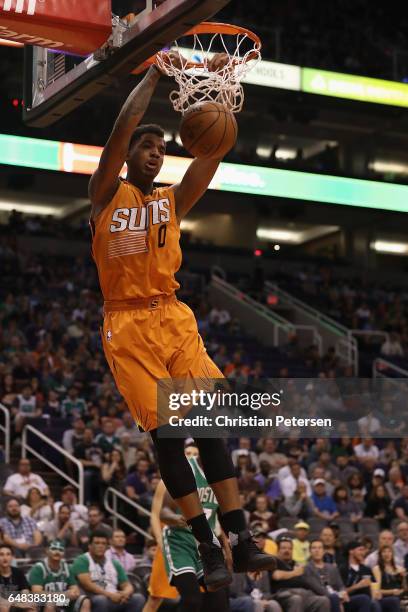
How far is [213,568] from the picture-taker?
16.5 ft

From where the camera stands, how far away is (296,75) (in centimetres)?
2170

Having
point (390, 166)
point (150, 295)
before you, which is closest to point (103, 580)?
point (150, 295)

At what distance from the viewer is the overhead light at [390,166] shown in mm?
30188

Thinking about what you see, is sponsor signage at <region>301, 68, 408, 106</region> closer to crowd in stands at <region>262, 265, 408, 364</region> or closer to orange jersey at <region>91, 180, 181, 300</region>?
crowd in stands at <region>262, 265, 408, 364</region>

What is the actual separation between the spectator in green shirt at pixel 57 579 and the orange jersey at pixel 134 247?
16.1 ft

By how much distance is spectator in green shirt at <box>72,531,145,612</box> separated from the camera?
32.6 ft

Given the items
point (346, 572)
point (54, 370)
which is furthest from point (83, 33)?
point (54, 370)

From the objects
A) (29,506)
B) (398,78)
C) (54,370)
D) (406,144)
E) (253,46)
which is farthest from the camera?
(406,144)

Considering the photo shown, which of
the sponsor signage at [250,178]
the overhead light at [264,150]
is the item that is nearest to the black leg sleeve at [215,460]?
the sponsor signage at [250,178]

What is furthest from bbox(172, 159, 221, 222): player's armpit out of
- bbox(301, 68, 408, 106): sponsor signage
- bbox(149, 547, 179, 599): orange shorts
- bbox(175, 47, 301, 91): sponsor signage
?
bbox(301, 68, 408, 106): sponsor signage

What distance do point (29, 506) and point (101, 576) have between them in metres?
1.68

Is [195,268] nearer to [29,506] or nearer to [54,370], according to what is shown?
[54,370]

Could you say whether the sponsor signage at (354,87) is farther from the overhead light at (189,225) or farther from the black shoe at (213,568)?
the black shoe at (213,568)
